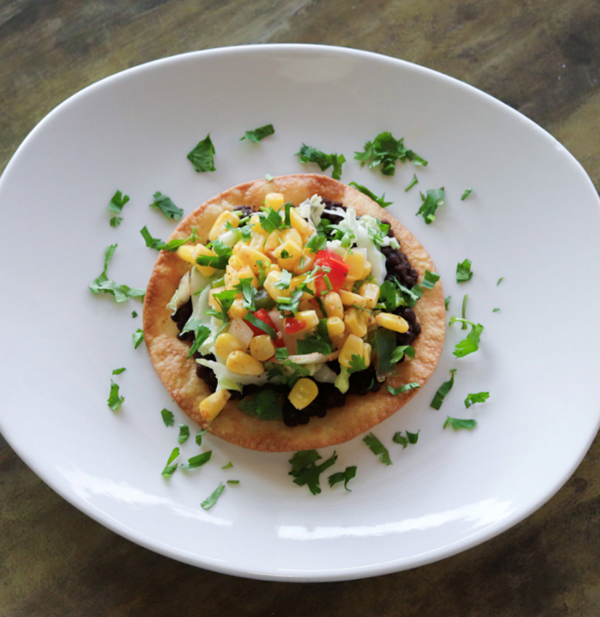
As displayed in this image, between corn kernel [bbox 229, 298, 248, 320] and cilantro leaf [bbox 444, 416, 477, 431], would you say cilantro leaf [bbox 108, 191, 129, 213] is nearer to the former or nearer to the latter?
corn kernel [bbox 229, 298, 248, 320]

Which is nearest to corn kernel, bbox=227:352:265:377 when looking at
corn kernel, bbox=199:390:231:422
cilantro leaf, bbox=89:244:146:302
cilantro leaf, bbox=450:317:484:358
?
corn kernel, bbox=199:390:231:422

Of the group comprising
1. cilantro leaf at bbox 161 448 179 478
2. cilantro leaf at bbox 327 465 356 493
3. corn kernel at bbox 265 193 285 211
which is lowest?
cilantro leaf at bbox 327 465 356 493

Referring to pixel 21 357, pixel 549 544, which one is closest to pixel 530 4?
pixel 549 544

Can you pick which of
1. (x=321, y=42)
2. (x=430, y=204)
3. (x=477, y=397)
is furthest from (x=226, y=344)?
(x=321, y=42)

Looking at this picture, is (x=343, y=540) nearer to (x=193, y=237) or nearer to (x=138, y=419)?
(x=138, y=419)

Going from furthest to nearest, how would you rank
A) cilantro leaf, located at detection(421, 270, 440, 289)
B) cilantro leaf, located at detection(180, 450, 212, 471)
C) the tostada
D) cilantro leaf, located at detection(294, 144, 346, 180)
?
cilantro leaf, located at detection(294, 144, 346, 180), cilantro leaf, located at detection(421, 270, 440, 289), cilantro leaf, located at detection(180, 450, 212, 471), the tostada

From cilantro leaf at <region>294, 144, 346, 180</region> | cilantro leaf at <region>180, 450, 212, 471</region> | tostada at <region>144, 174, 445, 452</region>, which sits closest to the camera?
tostada at <region>144, 174, 445, 452</region>
